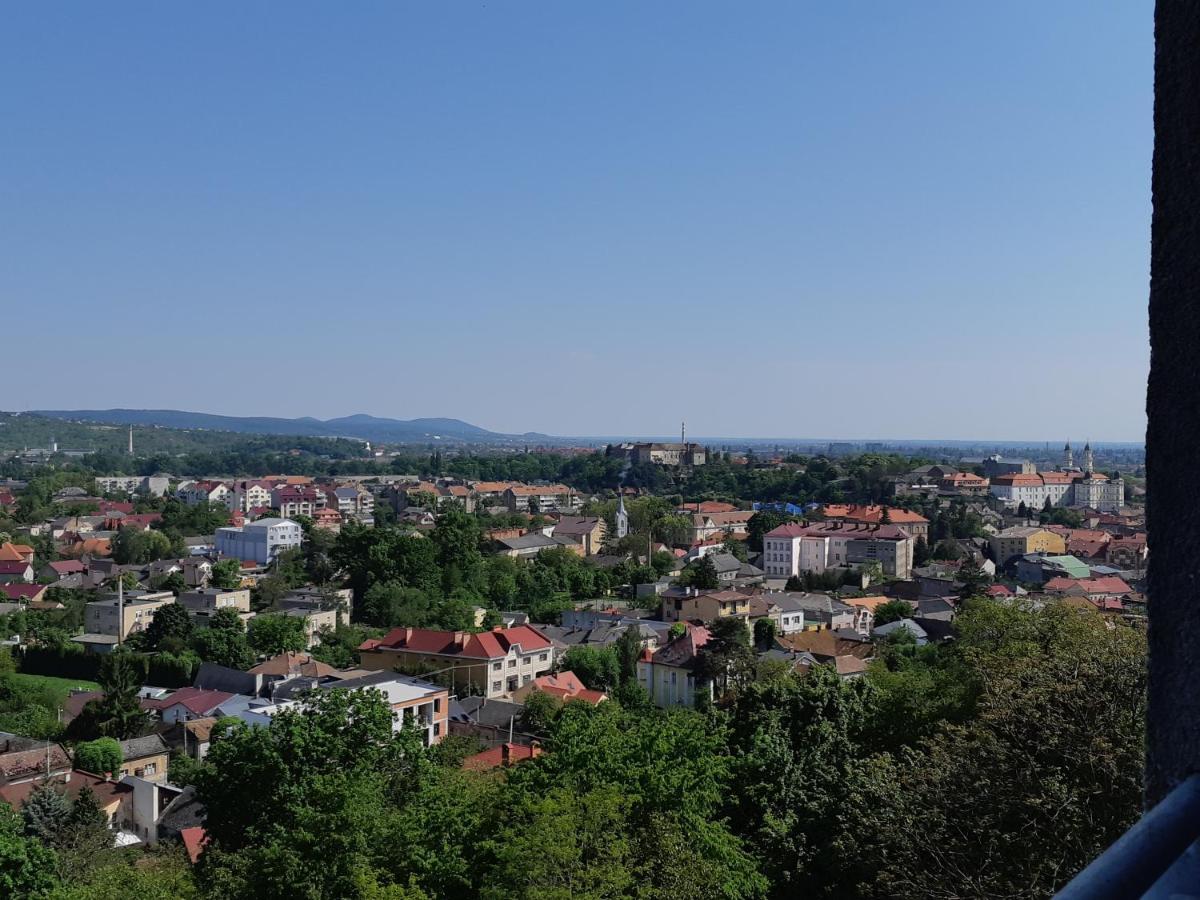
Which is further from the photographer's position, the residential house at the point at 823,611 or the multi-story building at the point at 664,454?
the multi-story building at the point at 664,454

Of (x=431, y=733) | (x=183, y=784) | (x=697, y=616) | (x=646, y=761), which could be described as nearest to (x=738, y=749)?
(x=646, y=761)

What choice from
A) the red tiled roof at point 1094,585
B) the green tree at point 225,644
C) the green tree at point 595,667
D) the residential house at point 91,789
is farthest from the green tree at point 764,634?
the residential house at point 91,789

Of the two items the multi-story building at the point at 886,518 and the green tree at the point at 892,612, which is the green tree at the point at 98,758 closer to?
the green tree at the point at 892,612

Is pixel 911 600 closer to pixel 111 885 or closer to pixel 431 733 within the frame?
pixel 431 733

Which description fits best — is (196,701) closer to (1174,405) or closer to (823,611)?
(823,611)

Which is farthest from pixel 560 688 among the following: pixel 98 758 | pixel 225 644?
pixel 225 644

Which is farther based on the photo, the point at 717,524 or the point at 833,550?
the point at 717,524
